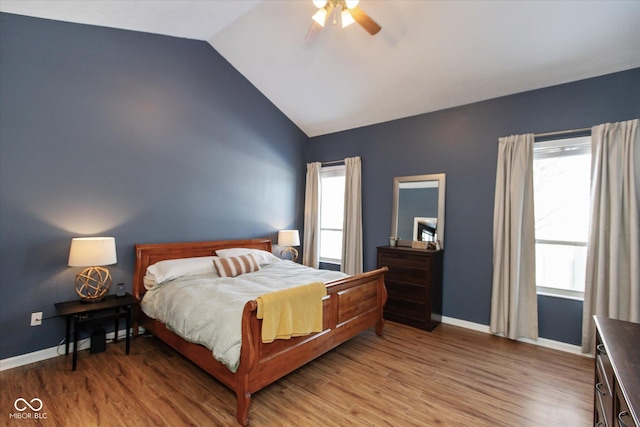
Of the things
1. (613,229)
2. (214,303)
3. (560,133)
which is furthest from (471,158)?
(214,303)

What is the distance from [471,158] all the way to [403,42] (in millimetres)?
1687

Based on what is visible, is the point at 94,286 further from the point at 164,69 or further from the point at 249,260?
the point at 164,69

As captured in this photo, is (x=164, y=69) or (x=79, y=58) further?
(x=164, y=69)

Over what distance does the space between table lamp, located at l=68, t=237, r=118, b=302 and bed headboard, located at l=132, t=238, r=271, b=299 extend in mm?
276

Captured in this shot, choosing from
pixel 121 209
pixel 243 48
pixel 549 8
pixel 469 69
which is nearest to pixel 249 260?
pixel 121 209

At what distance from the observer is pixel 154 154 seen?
332cm

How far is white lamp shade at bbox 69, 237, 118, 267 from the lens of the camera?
8.07 ft

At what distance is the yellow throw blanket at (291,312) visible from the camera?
6.41 ft

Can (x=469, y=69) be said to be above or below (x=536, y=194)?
above

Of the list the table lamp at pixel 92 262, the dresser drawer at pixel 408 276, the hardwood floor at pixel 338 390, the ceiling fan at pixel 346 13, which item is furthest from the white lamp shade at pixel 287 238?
the ceiling fan at pixel 346 13

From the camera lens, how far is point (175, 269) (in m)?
2.97

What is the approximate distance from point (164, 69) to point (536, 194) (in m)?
4.69

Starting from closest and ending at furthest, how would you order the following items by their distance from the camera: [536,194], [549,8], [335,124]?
1. [549,8]
2. [536,194]
3. [335,124]

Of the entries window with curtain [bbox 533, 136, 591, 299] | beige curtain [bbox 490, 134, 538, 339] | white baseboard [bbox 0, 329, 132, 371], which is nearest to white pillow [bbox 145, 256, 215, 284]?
white baseboard [bbox 0, 329, 132, 371]
